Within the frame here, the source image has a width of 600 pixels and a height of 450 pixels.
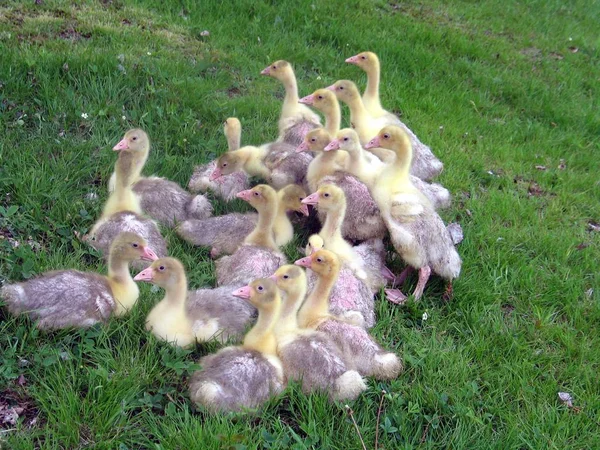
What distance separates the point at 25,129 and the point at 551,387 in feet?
15.4

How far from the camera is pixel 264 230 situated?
14.8 ft

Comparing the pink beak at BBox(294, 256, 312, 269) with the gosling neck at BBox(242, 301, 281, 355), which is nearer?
the gosling neck at BBox(242, 301, 281, 355)

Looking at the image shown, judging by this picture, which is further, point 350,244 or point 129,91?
point 129,91

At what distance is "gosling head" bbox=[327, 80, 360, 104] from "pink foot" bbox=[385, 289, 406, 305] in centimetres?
216

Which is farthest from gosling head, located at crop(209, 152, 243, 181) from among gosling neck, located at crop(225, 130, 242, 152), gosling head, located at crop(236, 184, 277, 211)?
gosling head, located at crop(236, 184, 277, 211)

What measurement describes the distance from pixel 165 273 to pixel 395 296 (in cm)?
168

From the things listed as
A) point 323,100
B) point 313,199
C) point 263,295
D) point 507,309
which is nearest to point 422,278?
point 507,309

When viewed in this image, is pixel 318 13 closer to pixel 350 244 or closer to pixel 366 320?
pixel 350 244

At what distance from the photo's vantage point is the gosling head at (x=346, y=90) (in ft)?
18.8

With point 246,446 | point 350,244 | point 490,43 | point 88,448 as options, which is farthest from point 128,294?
point 490,43

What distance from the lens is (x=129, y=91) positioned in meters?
6.19

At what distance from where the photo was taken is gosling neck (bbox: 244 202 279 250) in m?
4.50

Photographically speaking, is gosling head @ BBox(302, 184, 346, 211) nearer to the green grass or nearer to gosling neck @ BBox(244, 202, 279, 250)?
gosling neck @ BBox(244, 202, 279, 250)

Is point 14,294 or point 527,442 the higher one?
point 14,294
